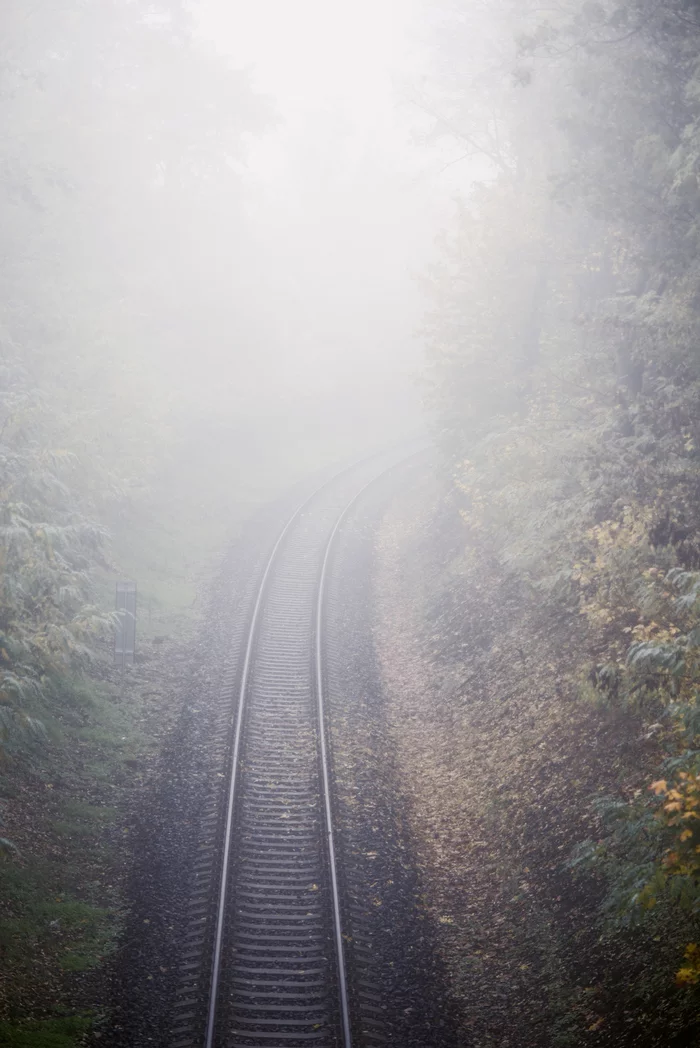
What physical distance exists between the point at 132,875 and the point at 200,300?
38.6 meters

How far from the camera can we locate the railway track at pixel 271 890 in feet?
29.2

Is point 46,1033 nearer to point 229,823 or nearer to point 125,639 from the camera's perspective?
point 229,823

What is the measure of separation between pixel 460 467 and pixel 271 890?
55.9 feet

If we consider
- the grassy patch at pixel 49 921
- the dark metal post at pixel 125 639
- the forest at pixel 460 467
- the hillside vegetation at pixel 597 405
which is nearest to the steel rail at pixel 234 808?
the forest at pixel 460 467

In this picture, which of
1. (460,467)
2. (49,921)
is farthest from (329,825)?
(460,467)

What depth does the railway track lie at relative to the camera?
8914 mm

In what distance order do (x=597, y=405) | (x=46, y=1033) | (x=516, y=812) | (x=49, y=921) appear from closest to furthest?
(x=46, y=1033), (x=49, y=921), (x=516, y=812), (x=597, y=405)

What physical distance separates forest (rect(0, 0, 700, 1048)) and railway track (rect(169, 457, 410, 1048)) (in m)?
1.16

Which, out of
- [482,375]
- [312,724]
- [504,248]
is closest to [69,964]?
[312,724]

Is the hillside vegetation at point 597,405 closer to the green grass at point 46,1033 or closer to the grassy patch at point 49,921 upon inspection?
the green grass at point 46,1033

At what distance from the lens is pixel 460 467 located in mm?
25531

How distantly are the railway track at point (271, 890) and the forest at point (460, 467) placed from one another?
1.16m

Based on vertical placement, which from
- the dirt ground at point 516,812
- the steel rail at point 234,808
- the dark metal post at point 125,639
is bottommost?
the dirt ground at point 516,812

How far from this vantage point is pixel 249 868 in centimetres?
1136
